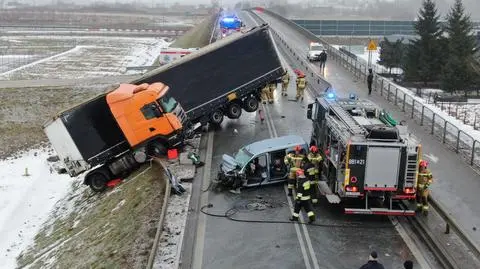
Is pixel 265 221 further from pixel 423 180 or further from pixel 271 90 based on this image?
pixel 271 90

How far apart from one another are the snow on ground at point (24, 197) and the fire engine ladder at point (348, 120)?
10893 mm

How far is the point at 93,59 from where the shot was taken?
69.9 m

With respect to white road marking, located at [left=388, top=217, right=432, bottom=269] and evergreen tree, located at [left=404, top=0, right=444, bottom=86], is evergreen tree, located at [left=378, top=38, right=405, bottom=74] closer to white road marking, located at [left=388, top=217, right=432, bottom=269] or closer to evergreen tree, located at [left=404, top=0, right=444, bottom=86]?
evergreen tree, located at [left=404, top=0, right=444, bottom=86]

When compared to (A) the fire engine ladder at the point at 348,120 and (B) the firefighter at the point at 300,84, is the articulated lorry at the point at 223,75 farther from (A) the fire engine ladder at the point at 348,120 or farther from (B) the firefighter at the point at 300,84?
(A) the fire engine ladder at the point at 348,120

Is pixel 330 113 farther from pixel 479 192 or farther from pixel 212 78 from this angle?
pixel 212 78

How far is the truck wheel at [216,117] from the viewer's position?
25062 millimetres

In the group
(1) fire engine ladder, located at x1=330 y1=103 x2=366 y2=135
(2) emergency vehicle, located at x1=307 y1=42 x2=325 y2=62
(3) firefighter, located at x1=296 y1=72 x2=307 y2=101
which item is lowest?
(2) emergency vehicle, located at x1=307 y1=42 x2=325 y2=62

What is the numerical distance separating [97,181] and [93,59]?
5071cm

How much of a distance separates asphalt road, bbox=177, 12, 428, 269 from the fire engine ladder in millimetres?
2311

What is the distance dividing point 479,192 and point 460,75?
24.8m

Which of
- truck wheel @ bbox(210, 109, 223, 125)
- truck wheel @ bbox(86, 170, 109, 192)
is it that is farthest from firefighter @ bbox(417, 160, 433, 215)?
truck wheel @ bbox(86, 170, 109, 192)

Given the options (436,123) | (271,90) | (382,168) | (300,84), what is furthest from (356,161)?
(300,84)

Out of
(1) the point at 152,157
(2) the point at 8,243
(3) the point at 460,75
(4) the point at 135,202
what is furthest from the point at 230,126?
(3) the point at 460,75

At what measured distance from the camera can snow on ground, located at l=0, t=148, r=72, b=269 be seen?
19739 millimetres
